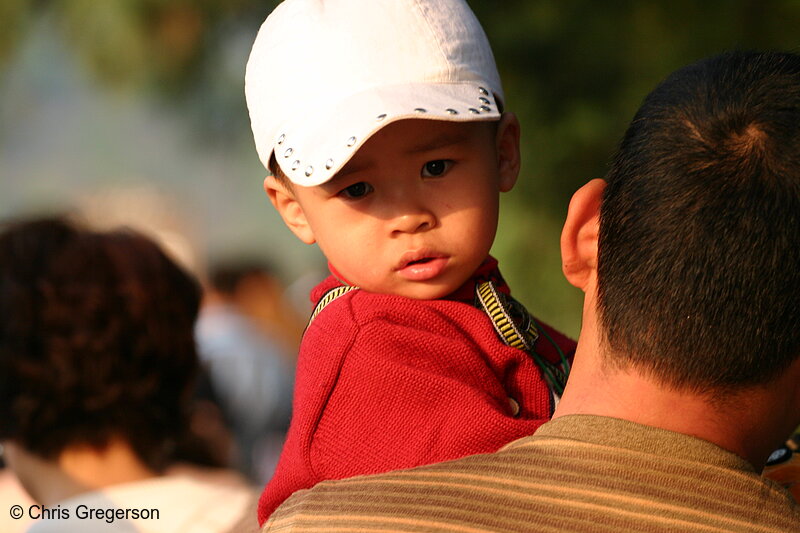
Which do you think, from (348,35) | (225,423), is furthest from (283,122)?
(225,423)

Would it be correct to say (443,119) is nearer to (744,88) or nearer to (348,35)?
(348,35)

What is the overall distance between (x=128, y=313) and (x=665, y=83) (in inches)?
76.2

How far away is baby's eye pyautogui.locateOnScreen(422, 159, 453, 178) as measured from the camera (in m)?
1.74

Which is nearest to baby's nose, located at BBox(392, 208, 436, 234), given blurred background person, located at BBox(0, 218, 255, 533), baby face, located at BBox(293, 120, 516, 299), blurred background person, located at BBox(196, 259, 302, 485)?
baby face, located at BBox(293, 120, 516, 299)

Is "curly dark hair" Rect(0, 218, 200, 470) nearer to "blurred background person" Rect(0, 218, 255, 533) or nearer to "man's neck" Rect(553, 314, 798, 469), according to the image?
"blurred background person" Rect(0, 218, 255, 533)

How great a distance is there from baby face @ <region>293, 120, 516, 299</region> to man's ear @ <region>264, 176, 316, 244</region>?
0.40 ft

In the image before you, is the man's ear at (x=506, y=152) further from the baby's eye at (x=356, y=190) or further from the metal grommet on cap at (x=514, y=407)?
the metal grommet on cap at (x=514, y=407)

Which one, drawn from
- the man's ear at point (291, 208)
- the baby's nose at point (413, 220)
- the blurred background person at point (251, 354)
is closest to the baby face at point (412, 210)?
the baby's nose at point (413, 220)

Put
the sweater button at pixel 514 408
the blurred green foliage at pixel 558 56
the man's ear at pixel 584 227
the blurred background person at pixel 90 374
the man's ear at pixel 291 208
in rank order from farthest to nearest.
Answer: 1. the blurred green foliage at pixel 558 56
2. the blurred background person at pixel 90 374
3. the man's ear at pixel 291 208
4. the sweater button at pixel 514 408
5. the man's ear at pixel 584 227

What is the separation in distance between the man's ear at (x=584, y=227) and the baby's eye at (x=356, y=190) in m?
0.43

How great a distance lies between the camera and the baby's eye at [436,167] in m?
1.74

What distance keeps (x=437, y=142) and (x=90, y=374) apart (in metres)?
1.56

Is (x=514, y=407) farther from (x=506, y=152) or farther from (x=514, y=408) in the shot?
(x=506, y=152)

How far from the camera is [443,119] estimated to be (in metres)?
1.67
